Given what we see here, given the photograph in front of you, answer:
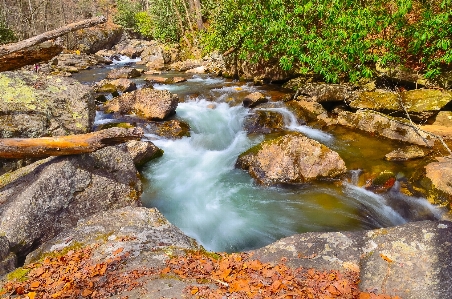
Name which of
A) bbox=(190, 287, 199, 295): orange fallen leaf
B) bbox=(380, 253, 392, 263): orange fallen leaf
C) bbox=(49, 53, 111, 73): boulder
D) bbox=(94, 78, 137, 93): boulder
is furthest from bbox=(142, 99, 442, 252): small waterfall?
bbox=(49, 53, 111, 73): boulder

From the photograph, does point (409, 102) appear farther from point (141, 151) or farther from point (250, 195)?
point (141, 151)

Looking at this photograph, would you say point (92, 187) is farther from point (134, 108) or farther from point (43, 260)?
point (134, 108)

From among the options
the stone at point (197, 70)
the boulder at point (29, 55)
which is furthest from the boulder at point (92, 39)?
the boulder at point (29, 55)

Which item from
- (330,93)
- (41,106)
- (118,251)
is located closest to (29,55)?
(41,106)

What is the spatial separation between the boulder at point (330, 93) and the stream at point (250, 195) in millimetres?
1861

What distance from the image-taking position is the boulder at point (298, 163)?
824 centimetres

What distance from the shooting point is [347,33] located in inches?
462

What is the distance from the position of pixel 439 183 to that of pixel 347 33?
7.45m

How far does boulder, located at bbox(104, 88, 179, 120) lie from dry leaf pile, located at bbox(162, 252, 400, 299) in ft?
28.3

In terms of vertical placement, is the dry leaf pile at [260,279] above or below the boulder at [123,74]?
above

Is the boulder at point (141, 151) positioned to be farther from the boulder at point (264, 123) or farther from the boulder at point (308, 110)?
the boulder at point (308, 110)

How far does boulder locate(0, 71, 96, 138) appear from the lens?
20.9 feet

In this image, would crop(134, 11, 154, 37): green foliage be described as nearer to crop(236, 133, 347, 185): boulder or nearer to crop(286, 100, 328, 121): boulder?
crop(286, 100, 328, 121): boulder

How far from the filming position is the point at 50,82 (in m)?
7.44
